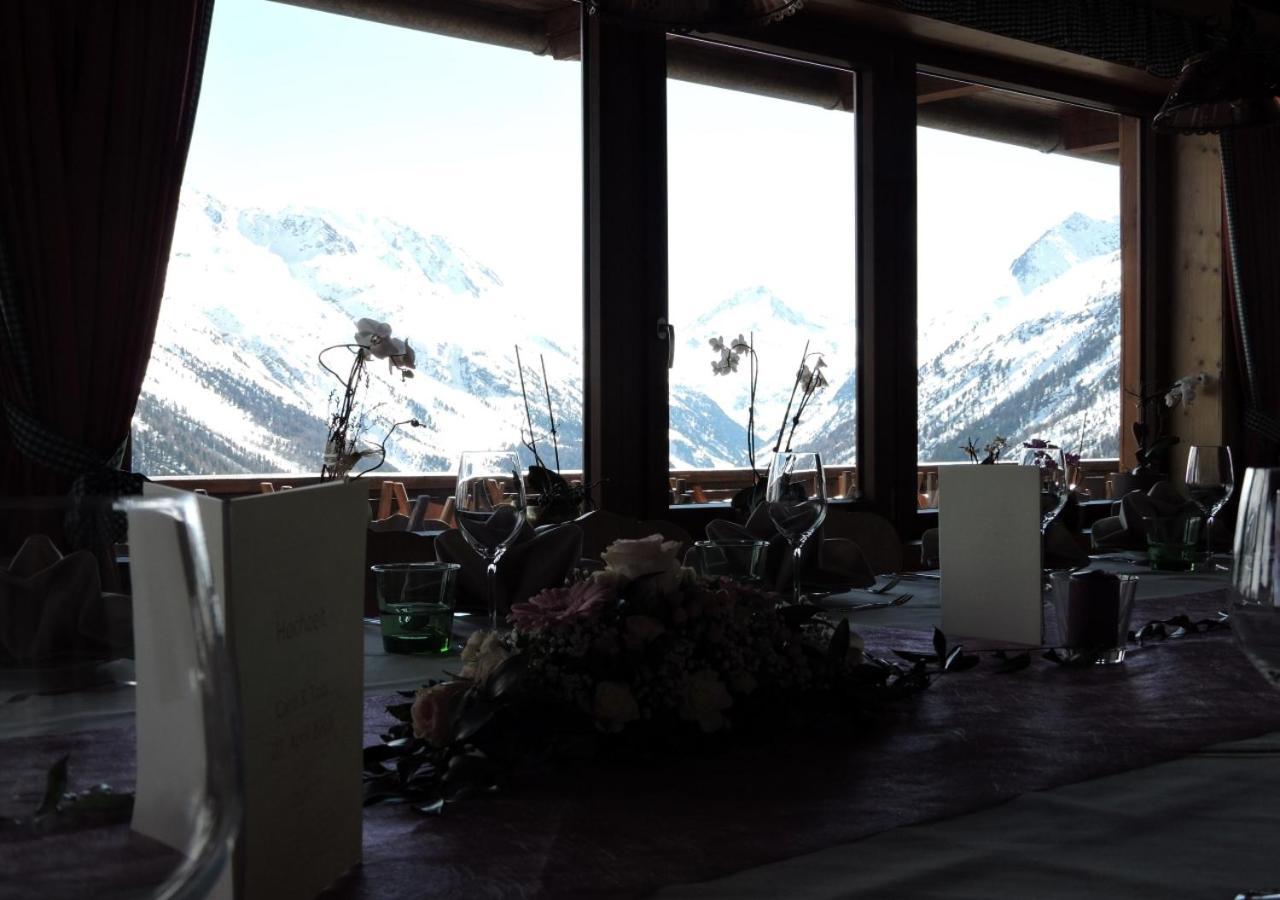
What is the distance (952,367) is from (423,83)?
6.97ft

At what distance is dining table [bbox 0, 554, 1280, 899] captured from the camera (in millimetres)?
550

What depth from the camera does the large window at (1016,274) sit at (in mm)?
4516

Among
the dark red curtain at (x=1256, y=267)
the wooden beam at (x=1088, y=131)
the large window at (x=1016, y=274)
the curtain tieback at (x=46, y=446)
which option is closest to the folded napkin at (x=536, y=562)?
the curtain tieback at (x=46, y=446)

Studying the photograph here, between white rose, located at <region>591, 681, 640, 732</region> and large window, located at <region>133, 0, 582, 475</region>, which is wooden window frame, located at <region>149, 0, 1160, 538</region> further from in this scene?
white rose, located at <region>591, 681, 640, 732</region>

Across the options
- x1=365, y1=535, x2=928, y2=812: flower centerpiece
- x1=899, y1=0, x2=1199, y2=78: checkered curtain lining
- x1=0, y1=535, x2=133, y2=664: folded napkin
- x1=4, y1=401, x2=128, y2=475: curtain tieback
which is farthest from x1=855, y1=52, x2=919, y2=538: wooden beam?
x1=0, y1=535, x2=133, y2=664: folded napkin

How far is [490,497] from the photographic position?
1135mm

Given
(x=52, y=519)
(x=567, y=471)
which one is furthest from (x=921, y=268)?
(x=52, y=519)

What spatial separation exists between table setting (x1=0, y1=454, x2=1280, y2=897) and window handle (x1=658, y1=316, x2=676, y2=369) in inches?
101

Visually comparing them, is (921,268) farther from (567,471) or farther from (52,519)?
(52,519)

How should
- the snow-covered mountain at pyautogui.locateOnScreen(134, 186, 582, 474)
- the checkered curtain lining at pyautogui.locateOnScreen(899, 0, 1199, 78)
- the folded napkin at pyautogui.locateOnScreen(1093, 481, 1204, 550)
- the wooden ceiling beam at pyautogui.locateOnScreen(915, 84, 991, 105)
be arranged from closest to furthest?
the folded napkin at pyautogui.locateOnScreen(1093, 481, 1204, 550), the snow-covered mountain at pyautogui.locateOnScreen(134, 186, 582, 474), the checkered curtain lining at pyautogui.locateOnScreen(899, 0, 1199, 78), the wooden ceiling beam at pyautogui.locateOnScreen(915, 84, 991, 105)

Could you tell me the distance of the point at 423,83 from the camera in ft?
13.0

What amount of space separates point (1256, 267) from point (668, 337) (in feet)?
9.05

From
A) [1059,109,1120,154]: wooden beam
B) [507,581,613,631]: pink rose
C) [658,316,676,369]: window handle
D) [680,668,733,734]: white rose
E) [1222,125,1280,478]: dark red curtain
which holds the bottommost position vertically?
[680,668,733,734]: white rose

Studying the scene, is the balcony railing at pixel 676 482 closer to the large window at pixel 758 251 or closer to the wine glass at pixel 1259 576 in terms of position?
the large window at pixel 758 251
